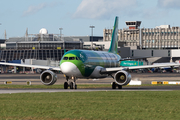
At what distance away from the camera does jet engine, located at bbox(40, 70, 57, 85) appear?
44406mm

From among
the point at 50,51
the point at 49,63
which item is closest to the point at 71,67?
the point at 49,63

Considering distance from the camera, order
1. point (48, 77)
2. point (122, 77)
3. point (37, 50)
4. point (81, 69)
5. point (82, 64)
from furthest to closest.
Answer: point (37, 50), point (48, 77), point (122, 77), point (82, 64), point (81, 69)

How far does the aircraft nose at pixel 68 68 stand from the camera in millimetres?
42188

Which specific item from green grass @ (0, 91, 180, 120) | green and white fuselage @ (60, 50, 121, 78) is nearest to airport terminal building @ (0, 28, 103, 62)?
green and white fuselage @ (60, 50, 121, 78)

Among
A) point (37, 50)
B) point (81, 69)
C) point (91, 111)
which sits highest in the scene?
point (37, 50)

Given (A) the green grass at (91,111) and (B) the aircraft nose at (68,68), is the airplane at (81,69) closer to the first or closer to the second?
(B) the aircraft nose at (68,68)

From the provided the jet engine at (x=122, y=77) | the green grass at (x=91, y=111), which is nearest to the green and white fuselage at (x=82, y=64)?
the jet engine at (x=122, y=77)

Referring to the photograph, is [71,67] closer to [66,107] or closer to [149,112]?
[66,107]

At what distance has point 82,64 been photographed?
44062 millimetres

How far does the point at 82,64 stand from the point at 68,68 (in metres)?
2.46

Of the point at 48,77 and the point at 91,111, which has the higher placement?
the point at 48,77

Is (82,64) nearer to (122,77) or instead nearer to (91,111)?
(122,77)

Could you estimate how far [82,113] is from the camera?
20453 mm

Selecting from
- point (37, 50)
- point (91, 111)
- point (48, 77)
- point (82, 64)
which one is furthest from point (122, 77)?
point (37, 50)
